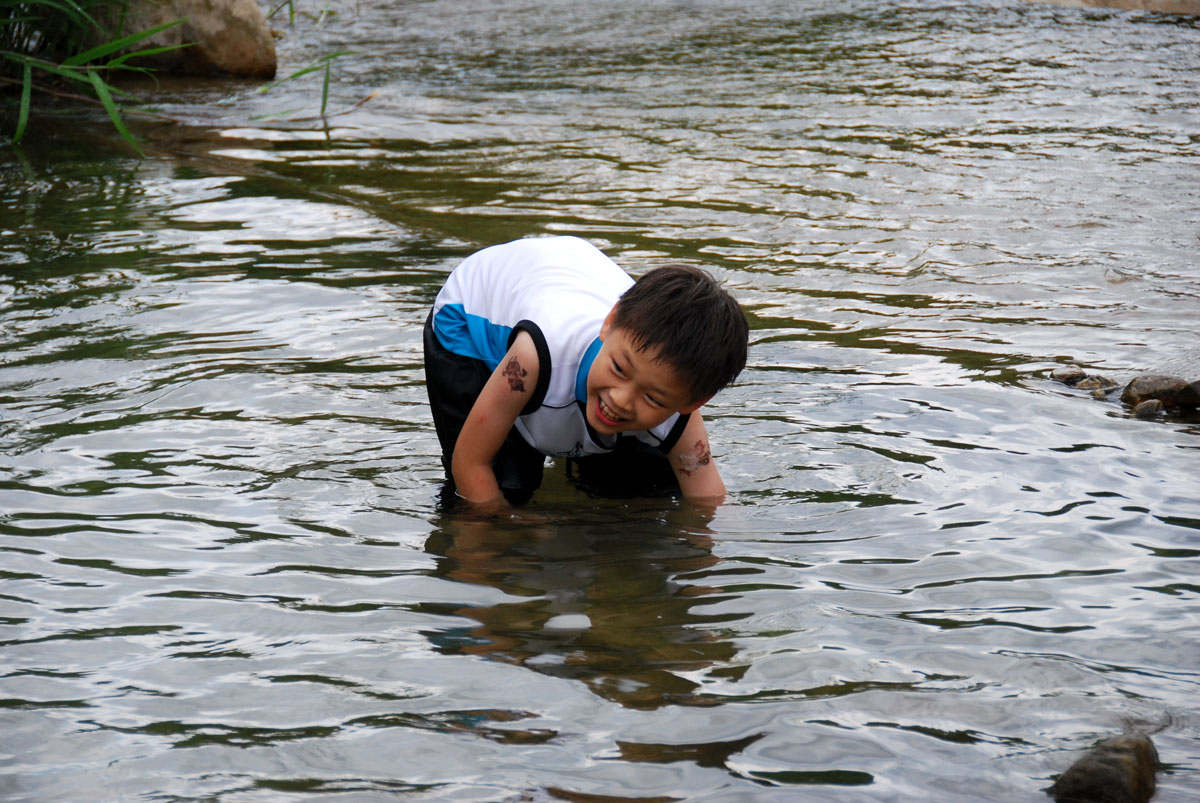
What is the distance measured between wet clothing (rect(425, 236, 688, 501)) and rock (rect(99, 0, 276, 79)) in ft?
27.1

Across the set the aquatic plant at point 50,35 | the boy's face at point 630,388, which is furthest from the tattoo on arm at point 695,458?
the aquatic plant at point 50,35

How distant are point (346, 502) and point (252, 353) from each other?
1555 millimetres

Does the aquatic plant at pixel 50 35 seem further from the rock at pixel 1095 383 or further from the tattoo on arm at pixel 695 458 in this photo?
the rock at pixel 1095 383

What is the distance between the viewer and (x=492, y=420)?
3.49 m

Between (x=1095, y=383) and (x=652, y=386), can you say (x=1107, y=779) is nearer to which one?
(x=652, y=386)

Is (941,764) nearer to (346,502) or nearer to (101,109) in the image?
(346,502)

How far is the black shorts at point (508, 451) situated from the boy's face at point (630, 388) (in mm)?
439

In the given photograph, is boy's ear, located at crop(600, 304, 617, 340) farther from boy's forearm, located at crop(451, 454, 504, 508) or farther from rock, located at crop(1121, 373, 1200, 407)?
rock, located at crop(1121, 373, 1200, 407)

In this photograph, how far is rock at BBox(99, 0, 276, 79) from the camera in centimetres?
1098

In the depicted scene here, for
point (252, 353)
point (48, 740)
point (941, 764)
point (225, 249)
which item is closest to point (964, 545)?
point (941, 764)

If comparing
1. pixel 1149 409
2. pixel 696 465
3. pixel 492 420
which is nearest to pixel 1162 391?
pixel 1149 409

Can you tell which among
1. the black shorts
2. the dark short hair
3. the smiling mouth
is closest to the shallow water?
the black shorts

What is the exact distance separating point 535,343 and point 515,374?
0.11 meters

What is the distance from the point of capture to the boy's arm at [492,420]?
135 inches
